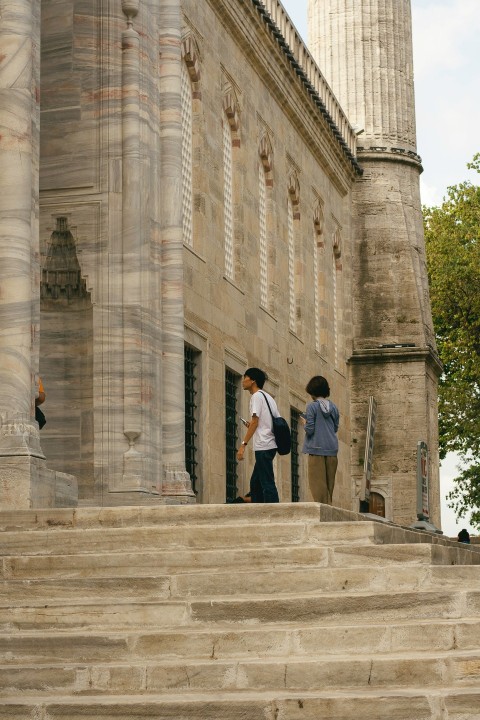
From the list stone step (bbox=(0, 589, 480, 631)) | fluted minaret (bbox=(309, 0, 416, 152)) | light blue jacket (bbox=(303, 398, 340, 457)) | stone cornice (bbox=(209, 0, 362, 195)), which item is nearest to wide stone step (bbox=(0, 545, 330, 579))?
stone step (bbox=(0, 589, 480, 631))

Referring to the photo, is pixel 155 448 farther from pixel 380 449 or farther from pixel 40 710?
pixel 380 449

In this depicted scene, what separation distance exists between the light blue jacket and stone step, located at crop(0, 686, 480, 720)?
661 cm

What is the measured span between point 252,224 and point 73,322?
10.4m

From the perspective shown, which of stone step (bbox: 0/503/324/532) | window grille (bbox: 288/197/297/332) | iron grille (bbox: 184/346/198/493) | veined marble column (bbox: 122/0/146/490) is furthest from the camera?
window grille (bbox: 288/197/297/332)

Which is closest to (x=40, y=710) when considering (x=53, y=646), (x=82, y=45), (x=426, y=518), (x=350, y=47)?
(x=53, y=646)

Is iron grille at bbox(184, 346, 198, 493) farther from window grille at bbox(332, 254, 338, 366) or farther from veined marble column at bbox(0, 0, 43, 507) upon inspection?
window grille at bbox(332, 254, 338, 366)

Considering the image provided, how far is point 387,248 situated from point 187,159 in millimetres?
15146

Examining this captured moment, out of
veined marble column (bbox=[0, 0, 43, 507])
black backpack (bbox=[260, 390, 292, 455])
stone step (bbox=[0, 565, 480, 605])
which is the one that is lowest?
stone step (bbox=[0, 565, 480, 605])

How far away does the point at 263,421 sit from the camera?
16.9m

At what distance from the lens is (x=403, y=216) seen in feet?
133

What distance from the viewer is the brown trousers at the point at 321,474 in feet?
54.4

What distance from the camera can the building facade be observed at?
59.1 feet

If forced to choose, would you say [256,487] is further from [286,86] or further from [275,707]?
[286,86]

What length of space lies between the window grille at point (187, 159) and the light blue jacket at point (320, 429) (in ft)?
31.0
